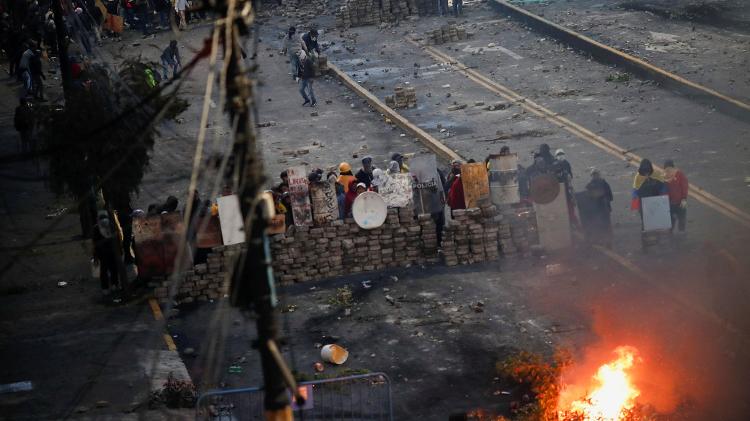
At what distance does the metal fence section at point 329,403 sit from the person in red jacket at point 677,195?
6762 millimetres

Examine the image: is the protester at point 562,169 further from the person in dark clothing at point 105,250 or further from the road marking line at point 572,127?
the person in dark clothing at point 105,250

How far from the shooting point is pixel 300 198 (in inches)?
811

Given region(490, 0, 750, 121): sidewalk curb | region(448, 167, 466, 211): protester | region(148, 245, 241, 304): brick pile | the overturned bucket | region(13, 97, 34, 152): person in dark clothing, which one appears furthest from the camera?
region(490, 0, 750, 121): sidewalk curb

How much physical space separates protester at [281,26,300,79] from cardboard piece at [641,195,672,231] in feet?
51.5

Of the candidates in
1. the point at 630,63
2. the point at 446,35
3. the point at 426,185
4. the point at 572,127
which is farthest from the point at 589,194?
the point at 446,35

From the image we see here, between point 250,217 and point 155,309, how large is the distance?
9889 mm

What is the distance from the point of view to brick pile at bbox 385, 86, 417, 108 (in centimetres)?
3152

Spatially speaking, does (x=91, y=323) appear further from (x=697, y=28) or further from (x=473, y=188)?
(x=697, y=28)

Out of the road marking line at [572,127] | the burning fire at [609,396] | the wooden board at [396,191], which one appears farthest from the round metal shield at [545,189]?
the burning fire at [609,396]

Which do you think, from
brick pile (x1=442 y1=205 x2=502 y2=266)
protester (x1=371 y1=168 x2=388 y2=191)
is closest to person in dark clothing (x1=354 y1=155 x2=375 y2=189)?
protester (x1=371 y1=168 x2=388 y2=191)

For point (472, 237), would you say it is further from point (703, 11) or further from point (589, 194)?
point (703, 11)

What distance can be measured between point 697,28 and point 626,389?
2244cm

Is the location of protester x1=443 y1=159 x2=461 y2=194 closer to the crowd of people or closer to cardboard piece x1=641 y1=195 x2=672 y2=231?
the crowd of people

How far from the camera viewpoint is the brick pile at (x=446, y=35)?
37.8m
